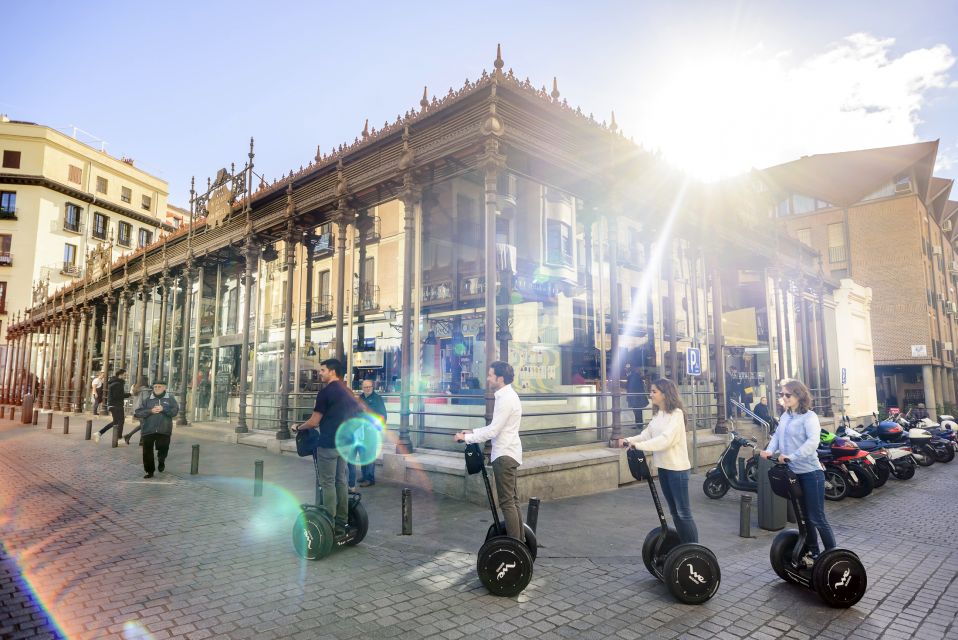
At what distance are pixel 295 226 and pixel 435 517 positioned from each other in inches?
352

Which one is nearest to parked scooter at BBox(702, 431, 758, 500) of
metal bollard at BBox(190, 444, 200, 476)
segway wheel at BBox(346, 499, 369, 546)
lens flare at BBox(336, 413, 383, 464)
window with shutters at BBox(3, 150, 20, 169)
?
lens flare at BBox(336, 413, 383, 464)

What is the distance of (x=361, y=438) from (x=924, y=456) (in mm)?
15161

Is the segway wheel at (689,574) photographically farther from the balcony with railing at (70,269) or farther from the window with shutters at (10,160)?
the window with shutters at (10,160)

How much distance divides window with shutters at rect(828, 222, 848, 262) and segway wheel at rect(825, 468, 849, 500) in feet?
113

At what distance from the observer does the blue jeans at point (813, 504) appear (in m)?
4.59

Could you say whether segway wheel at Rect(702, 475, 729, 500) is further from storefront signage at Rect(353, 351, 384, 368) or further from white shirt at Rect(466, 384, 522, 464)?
storefront signage at Rect(353, 351, 384, 368)

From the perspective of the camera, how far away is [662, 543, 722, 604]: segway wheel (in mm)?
4359

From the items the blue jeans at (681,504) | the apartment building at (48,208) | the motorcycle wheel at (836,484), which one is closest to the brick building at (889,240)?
the motorcycle wheel at (836,484)

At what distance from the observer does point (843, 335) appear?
2288 cm

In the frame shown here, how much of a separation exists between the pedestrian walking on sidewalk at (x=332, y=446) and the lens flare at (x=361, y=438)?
6cm

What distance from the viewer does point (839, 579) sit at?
4.34 meters

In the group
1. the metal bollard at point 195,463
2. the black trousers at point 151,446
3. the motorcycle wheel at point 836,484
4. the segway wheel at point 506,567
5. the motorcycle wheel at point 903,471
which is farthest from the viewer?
the motorcycle wheel at point 903,471

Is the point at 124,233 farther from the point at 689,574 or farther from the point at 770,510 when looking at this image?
the point at 689,574

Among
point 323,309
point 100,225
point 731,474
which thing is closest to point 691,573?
point 731,474
